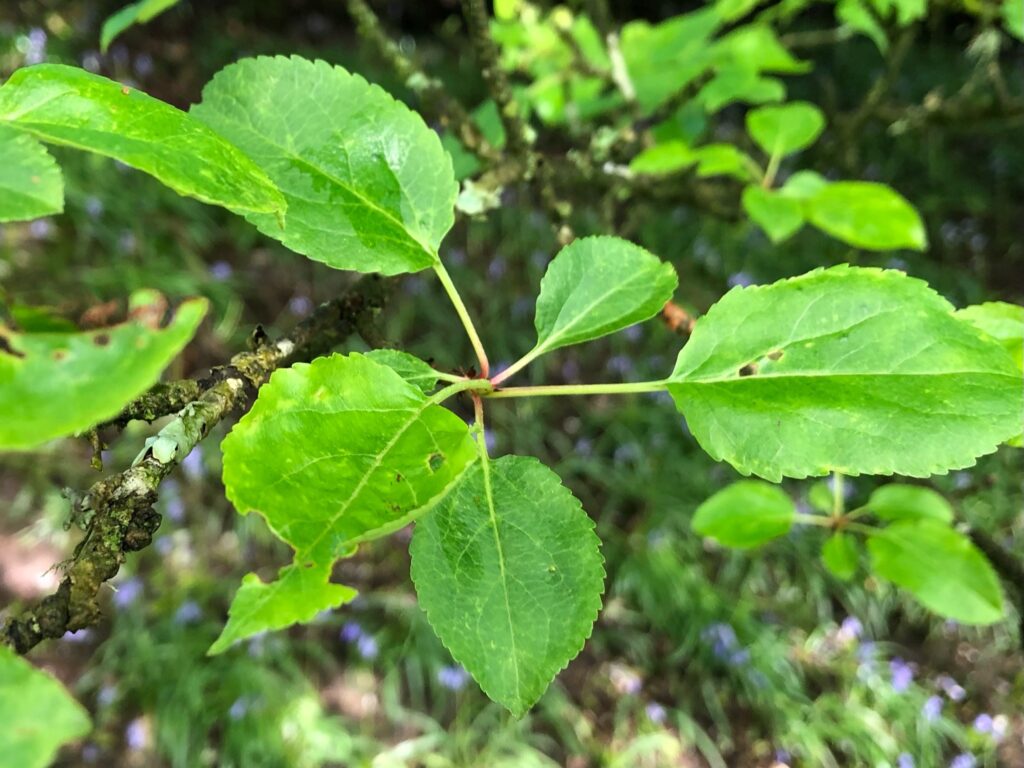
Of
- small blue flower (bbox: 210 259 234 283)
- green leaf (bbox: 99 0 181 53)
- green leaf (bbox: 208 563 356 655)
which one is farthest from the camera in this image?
small blue flower (bbox: 210 259 234 283)

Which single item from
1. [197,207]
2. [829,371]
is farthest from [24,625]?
[197,207]

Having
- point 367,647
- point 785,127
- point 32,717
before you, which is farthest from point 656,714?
point 32,717

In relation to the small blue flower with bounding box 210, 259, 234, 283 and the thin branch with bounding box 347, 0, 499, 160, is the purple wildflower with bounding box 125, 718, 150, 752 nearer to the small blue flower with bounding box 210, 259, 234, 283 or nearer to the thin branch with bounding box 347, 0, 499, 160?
the small blue flower with bounding box 210, 259, 234, 283

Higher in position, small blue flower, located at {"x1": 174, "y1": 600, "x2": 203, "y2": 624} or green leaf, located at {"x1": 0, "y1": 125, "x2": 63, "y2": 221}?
green leaf, located at {"x1": 0, "y1": 125, "x2": 63, "y2": 221}

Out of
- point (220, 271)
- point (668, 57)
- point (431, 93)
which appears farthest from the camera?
point (220, 271)

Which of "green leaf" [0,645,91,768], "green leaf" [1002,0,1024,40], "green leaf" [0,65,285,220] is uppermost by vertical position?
"green leaf" [0,65,285,220]

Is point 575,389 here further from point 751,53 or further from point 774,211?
point 751,53

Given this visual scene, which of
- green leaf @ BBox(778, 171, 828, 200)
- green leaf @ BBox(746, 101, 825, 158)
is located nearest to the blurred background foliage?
green leaf @ BBox(746, 101, 825, 158)

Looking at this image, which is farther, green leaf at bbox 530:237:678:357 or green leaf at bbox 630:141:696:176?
green leaf at bbox 630:141:696:176
